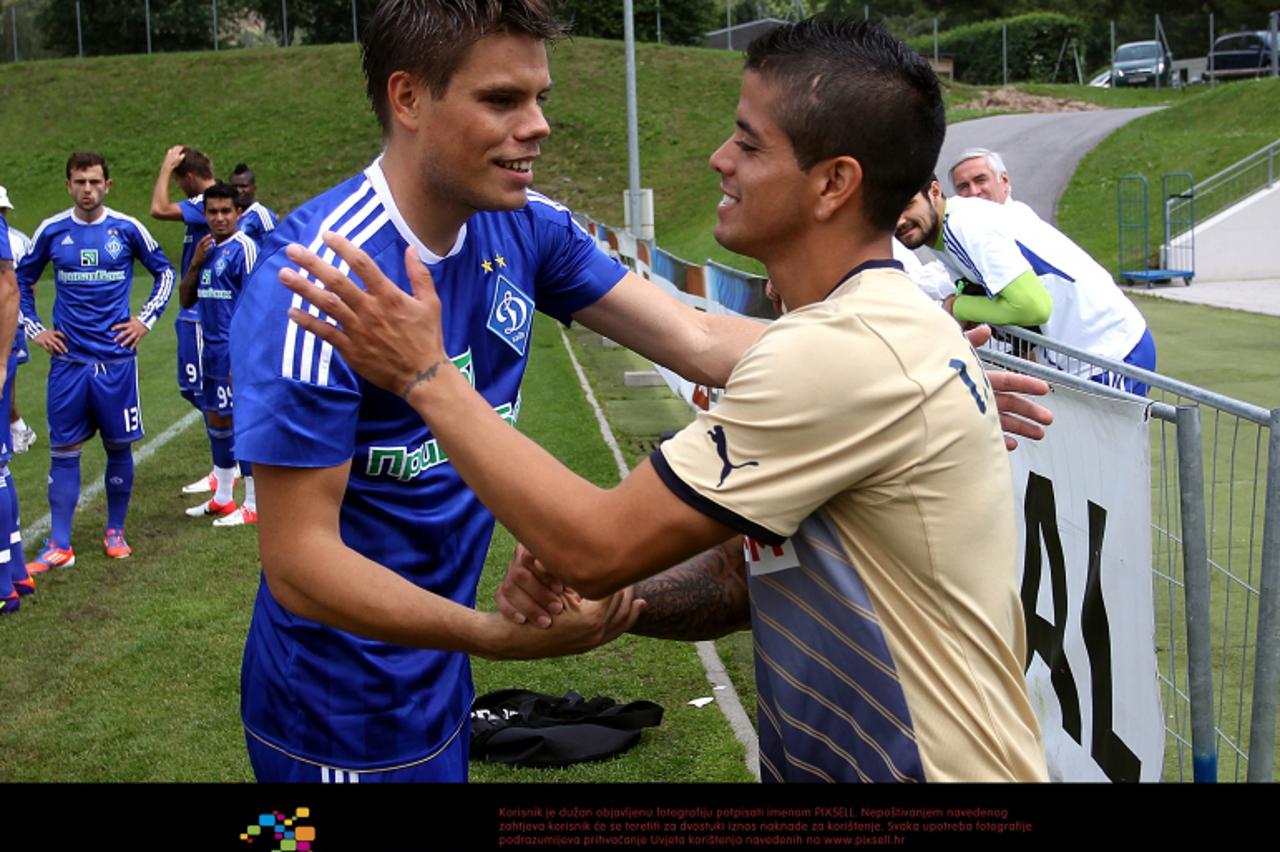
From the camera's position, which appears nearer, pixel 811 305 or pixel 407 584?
pixel 811 305

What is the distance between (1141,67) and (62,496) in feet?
159

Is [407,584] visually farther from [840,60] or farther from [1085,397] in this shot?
[1085,397]

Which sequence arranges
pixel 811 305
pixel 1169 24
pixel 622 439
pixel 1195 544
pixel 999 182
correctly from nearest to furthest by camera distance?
pixel 811 305
pixel 1195 544
pixel 999 182
pixel 622 439
pixel 1169 24

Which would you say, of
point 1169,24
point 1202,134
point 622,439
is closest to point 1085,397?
point 622,439

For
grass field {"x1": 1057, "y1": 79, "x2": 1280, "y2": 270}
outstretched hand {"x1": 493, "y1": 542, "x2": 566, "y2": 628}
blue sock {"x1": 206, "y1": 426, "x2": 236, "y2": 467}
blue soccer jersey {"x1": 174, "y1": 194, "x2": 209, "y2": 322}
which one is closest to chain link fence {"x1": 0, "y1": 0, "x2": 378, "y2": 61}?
grass field {"x1": 1057, "y1": 79, "x2": 1280, "y2": 270}

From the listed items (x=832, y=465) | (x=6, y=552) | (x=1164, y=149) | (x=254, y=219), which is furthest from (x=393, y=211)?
(x=1164, y=149)

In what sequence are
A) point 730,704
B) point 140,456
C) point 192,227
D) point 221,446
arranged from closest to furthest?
point 730,704 → point 221,446 → point 192,227 → point 140,456

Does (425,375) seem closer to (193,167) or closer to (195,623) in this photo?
(195,623)

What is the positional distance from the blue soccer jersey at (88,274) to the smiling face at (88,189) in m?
0.09

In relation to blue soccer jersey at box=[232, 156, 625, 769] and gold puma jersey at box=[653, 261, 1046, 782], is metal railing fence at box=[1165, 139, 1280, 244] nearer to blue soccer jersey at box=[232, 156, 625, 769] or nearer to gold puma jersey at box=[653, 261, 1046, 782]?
blue soccer jersey at box=[232, 156, 625, 769]

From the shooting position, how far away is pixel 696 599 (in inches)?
Answer: 112

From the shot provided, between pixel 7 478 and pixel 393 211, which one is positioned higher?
pixel 393 211

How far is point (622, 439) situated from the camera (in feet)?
40.4

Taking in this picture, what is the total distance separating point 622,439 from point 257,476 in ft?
32.0
